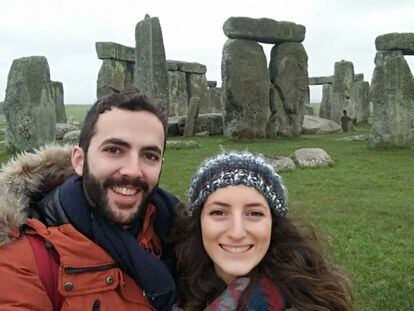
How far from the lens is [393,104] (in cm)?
1145

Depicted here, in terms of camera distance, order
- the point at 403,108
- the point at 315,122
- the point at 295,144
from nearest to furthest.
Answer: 1. the point at 403,108
2. the point at 295,144
3. the point at 315,122

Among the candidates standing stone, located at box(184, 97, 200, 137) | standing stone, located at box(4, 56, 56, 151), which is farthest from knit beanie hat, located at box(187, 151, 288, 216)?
standing stone, located at box(184, 97, 200, 137)

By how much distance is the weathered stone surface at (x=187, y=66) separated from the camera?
22062mm

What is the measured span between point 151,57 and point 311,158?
567 centimetres

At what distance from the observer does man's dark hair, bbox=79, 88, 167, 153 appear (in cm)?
203

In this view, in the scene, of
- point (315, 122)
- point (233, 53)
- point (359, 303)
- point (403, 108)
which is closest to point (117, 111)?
point (359, 303)

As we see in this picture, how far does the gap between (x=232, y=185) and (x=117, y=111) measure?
513 millimetres

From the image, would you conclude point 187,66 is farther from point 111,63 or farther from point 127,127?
point 127,127

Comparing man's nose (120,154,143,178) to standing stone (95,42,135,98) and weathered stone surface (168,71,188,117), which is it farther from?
weathered stone surface (168,71,188,117)

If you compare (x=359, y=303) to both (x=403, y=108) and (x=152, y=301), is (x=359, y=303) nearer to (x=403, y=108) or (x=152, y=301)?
(x=152, y=301)

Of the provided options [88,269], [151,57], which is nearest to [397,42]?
[151,57]

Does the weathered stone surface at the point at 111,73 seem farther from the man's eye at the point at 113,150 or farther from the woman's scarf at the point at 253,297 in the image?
the woman's scarf at the point at 253,297

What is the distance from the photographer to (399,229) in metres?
5.17

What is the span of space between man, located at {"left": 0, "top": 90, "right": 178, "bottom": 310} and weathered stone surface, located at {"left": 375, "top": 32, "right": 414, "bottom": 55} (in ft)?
34.8
